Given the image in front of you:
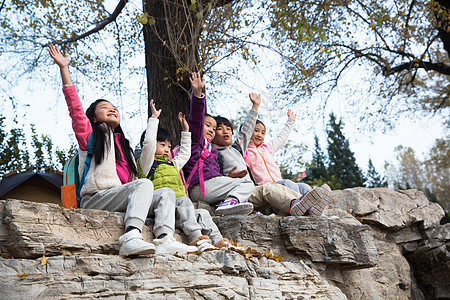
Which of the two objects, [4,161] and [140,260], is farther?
[4,161]

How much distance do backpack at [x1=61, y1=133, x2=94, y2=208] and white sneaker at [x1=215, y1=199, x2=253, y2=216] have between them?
1.46 metres

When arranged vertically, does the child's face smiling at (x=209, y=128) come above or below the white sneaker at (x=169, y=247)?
above

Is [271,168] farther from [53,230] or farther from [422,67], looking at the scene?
[422,67]

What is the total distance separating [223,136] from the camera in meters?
5.81

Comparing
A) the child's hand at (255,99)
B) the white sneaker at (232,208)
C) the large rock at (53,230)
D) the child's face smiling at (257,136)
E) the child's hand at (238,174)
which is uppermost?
the child's hand at (255,99)

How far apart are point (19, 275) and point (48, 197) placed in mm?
4768

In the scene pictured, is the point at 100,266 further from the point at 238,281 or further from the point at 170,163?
the point at 170,163

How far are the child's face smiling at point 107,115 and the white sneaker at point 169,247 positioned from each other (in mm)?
1466

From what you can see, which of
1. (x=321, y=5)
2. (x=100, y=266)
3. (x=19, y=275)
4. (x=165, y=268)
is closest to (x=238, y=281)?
(x=165, y=268)

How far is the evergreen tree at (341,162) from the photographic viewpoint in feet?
97.6

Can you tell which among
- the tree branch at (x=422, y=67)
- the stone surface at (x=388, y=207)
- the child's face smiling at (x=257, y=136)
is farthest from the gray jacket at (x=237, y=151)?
the tree branch at (x=422, y=67)

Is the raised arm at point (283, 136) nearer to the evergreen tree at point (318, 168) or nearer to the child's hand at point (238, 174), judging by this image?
the child's hand at point (238, 174)

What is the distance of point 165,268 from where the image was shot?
3.35m

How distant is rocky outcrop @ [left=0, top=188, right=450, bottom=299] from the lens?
306 centimetres
